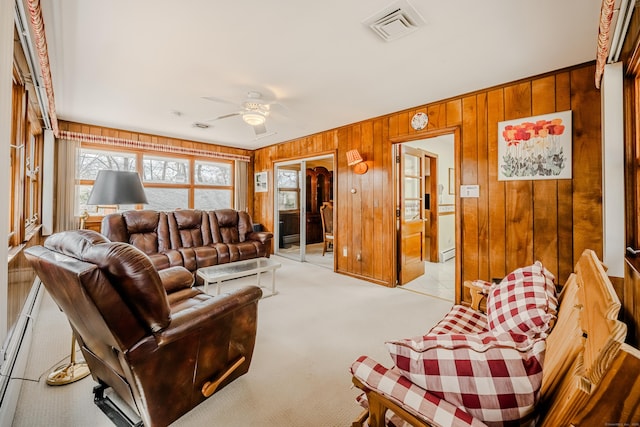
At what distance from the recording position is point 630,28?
1.62 m

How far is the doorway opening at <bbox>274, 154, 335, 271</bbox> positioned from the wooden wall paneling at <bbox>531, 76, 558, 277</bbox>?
3.22 meters

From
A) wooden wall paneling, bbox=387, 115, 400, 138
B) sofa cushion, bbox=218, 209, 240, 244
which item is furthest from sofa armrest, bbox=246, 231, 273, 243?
wooden wall paneling, bbox=387, 115, 400, 138

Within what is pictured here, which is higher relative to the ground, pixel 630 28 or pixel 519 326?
pixel 630 28

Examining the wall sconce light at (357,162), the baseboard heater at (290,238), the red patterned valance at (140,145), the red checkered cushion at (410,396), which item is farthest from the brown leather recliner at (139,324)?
the baseboard heater at (290,238)

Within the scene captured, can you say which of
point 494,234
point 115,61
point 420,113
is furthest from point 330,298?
point 115,61

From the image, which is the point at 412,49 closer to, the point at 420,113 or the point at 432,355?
the point at 420,113

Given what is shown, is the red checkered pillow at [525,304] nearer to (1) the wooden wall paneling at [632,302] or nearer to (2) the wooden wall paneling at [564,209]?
(1) the wooden wall paneling at [632,302]

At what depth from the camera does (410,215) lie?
13.4 ft

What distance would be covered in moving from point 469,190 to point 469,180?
11cm

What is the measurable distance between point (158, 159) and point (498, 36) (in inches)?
213

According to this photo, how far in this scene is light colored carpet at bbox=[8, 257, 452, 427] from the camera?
4.83ft

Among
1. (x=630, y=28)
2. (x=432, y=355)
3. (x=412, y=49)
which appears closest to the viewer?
(x=432, y=355)

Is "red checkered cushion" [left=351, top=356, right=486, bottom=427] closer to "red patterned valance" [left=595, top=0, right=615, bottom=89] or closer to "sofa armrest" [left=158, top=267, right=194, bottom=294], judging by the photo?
"sofa armrest" [left=158, top=267, right=194, bottom=294]

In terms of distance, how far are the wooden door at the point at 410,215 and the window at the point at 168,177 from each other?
397 centimetres
